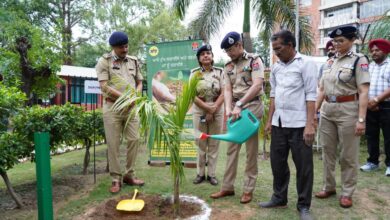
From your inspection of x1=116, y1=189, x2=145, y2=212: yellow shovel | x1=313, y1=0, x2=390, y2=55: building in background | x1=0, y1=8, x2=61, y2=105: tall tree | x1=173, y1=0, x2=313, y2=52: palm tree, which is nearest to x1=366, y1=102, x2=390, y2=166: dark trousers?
x1=116, y1=189, x2=145, y2=212: yellow shovel

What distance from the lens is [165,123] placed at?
10.1 feet

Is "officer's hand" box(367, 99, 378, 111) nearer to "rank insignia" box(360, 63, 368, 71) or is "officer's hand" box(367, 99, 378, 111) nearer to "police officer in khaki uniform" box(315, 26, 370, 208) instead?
"police officer in khaki uniform" box(315, 26, 370, 208)

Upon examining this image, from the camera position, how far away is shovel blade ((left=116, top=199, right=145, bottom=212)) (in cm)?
337

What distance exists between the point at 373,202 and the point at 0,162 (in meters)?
3.96

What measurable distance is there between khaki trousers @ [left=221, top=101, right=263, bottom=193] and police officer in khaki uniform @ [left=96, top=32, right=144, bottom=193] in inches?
49.2

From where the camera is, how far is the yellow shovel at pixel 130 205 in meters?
3.37

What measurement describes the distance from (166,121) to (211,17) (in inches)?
340

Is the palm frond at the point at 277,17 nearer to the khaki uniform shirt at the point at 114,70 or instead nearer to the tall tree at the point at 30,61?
the tall tree at the point at 30,61

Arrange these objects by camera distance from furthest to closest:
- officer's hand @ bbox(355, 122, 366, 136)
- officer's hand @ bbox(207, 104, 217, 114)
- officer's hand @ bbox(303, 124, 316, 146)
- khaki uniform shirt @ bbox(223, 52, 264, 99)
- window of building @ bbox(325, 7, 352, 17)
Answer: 1. window of building @ bbox(325, 7, 352, 17)
2. officer's hand @ bbox(207, 104, 217, 114)
3. khaki uniform shirt @ bbox(223, 52, 264, 99)
4. officer's hand @ bbox(355, 122, 366, 136)
5. officer's hand @ bbox(303, 124, 316, 146)

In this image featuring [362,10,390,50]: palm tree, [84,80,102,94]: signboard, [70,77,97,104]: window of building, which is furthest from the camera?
[70,77,97,104]: window of building

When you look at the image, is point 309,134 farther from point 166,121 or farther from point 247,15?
point 247,15

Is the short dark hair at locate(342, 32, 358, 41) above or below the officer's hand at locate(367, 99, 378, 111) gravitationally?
above

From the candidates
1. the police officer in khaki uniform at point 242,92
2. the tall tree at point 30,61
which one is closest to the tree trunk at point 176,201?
the police officer in khaki uniform at point 242,92

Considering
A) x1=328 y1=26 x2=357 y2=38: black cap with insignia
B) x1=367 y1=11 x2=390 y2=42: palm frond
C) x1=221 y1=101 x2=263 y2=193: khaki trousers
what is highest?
x1=367 y1=11 x2=390 y2=42: palm frond
